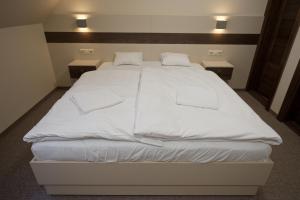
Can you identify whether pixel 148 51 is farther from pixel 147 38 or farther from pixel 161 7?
pixel 161 7

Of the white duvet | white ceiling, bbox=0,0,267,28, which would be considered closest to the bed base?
the white duvet

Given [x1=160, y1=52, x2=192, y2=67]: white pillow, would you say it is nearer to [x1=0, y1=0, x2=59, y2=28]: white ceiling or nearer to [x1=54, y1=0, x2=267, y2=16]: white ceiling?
[x1=54, y1=0, x2=267, y2=16]: white ceiling

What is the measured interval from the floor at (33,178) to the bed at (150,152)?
151 millimetres

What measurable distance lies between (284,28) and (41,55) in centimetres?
388

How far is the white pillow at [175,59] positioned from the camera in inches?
118

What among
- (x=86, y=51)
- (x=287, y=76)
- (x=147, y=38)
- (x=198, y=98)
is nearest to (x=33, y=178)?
(x=198, y=98)

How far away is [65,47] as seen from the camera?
3.21 m

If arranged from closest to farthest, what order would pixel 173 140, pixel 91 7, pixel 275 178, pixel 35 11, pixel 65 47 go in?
pixel 173 140
pixel 275 178
pixel 35 11
pixel 91 7
pixel 65 47

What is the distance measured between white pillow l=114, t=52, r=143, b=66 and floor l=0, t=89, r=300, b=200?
5.03 feet

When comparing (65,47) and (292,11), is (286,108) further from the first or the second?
(65,47)

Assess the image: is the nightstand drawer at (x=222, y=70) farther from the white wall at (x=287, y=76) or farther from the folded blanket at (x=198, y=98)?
the folded blanket at (x=198, y=98)

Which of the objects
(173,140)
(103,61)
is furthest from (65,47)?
(173,140)

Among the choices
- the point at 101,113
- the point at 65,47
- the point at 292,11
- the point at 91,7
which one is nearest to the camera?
the point at 101,113

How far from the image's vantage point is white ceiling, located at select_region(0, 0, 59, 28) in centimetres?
195
